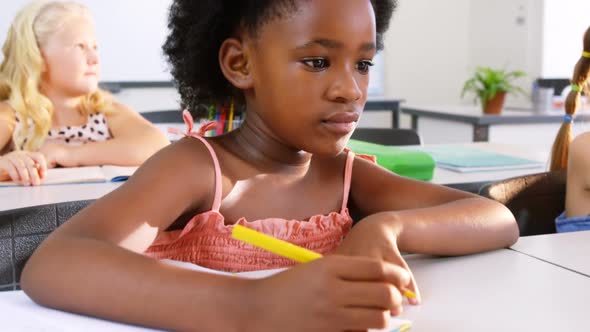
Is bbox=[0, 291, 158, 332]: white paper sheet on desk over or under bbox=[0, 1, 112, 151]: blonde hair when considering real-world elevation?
under

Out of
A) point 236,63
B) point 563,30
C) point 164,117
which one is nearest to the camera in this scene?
point 236,63

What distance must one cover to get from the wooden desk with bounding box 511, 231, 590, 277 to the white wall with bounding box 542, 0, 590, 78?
384 centimetres

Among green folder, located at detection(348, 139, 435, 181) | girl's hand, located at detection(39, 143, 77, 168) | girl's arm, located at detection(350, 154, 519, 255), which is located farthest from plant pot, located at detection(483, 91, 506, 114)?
girl's arm, located at detection(350, 154, 519, 255)

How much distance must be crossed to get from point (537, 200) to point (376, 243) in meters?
0.88

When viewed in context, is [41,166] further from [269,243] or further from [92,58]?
[269,243]

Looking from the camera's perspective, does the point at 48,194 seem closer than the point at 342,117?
No

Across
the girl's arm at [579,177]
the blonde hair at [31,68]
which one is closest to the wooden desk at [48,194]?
the blonde hair at [31,68]

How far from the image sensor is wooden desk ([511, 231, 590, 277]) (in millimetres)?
824

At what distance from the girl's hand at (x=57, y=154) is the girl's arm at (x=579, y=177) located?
1.34 metres

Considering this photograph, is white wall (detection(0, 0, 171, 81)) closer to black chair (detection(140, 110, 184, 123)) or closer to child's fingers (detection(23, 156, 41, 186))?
black chair (detection(140, 110, 184, 123))

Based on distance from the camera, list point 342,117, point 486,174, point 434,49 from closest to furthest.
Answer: point 342,117, point 486,174, point 434,49

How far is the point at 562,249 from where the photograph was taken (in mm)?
896

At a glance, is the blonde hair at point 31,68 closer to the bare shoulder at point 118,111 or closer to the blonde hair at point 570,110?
the bare shoulder at point 118,111

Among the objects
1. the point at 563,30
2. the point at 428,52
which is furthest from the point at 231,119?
the point at 428,52
